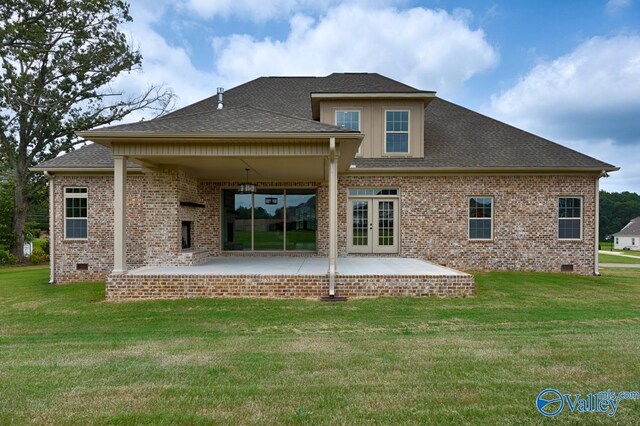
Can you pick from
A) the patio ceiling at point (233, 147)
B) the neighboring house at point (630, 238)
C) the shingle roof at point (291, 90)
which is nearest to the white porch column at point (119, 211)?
the patio ceiling at point (233, 147)

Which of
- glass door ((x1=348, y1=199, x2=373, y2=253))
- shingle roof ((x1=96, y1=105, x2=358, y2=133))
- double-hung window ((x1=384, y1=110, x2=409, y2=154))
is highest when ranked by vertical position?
double-hung window ((x1=384, y1=110, x2=409, y2=154))

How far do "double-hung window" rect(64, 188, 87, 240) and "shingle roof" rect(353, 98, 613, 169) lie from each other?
8.46 meters

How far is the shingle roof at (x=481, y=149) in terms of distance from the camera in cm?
1143

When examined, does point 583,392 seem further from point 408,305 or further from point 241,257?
point 241,257

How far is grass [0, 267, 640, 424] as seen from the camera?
2.82 m

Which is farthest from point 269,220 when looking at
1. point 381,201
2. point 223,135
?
point 223,135

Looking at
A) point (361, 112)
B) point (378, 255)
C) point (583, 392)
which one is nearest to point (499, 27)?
point (361, 112)

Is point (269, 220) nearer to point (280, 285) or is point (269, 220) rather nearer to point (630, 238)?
point (280, 285)

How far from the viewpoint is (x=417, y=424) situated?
262cm

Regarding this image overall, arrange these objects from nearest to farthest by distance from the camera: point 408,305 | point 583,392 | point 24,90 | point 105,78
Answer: point 583,392, point 408,305, point 24,90, point 105,78

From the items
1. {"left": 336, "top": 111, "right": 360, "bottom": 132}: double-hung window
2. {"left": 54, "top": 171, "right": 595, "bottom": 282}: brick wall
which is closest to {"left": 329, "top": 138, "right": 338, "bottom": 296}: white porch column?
{"left": 54, "top": 171, "right": 595, "bottom": 282}: brick wall

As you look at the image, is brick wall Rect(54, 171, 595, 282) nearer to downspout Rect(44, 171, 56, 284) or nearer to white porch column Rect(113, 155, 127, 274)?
downspout Rect(44, 171, 56, 284)

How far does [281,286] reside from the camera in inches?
309

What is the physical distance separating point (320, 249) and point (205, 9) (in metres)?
9.91
